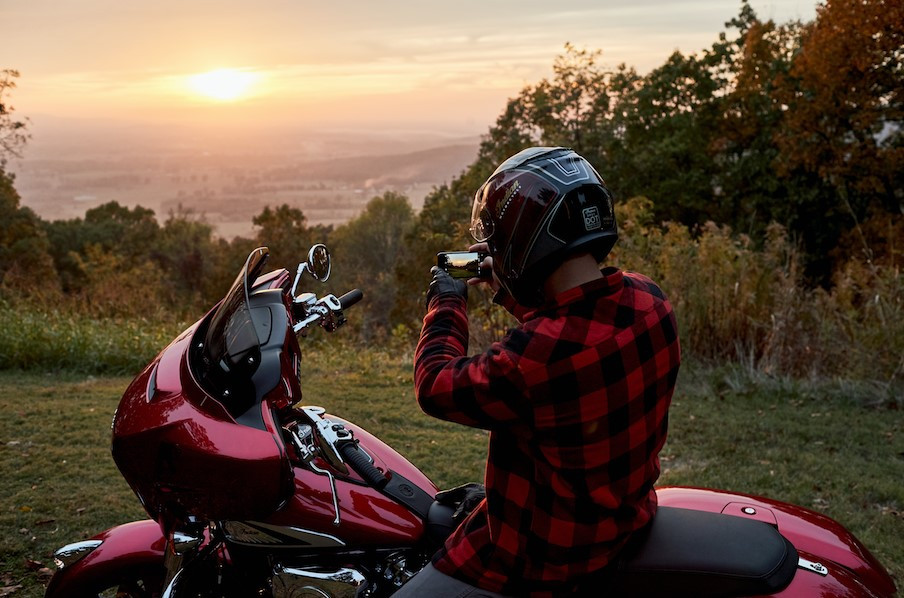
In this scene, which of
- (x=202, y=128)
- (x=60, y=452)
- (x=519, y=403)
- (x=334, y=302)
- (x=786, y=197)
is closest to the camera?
(x=519, y=403)

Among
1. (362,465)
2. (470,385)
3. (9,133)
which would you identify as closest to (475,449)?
(362,465)

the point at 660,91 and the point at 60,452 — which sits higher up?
the point at 660,91

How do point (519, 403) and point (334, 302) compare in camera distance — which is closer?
point (519, 403)

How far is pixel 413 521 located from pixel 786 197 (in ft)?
82.2

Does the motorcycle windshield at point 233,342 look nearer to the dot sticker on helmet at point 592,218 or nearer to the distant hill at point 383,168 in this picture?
the dot sticker on helmet at point 592,218

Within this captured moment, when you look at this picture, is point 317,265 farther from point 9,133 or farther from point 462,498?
point 9,133

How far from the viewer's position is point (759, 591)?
1855 millimetres

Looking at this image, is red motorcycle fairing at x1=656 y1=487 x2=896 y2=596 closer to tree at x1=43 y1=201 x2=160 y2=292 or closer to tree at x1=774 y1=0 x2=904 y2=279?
tree at x1=774 y1=0 x2=904 y2=279

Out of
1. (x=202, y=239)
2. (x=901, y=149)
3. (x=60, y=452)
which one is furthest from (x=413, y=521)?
(x=202, y=239)

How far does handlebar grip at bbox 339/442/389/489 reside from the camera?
2258 millimetres

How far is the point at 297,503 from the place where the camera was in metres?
2.17

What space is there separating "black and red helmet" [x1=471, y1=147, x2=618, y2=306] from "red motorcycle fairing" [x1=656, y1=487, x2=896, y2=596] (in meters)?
0.88

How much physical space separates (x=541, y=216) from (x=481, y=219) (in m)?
0.21

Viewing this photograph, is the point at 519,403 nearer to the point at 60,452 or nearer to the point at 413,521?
the point at 413,521
